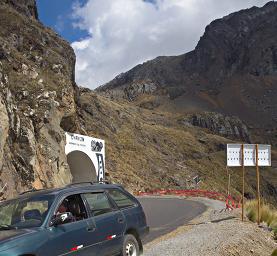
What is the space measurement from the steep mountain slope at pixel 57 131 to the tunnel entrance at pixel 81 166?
2.40m

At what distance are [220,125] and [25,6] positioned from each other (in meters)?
87.9

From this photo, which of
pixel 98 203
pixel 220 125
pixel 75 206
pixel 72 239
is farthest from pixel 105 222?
pixel 220 125

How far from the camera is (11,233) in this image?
6.77 meters

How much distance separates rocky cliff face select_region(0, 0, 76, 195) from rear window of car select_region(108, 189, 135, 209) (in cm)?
1460

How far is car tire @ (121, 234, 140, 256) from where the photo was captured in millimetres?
8711

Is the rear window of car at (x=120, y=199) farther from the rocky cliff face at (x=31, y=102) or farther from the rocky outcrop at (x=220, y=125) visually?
the rocky outcrop at (x=220, y=125)

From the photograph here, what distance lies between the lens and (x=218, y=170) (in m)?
79.9

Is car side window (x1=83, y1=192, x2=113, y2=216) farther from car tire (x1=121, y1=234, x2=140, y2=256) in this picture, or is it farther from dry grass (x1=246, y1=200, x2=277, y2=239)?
dry grass (x1=246, y1=200, x2=277, y2=239)

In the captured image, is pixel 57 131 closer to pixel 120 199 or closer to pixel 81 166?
pixel 81 166

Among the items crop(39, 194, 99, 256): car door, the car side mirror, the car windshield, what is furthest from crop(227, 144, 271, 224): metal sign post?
the car side mirror

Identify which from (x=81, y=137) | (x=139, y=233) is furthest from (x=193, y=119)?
(x=139, y=233)

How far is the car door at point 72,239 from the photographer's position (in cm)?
696

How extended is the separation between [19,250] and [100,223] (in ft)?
6.50

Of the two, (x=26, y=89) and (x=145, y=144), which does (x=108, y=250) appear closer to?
(x=26, y=89)
